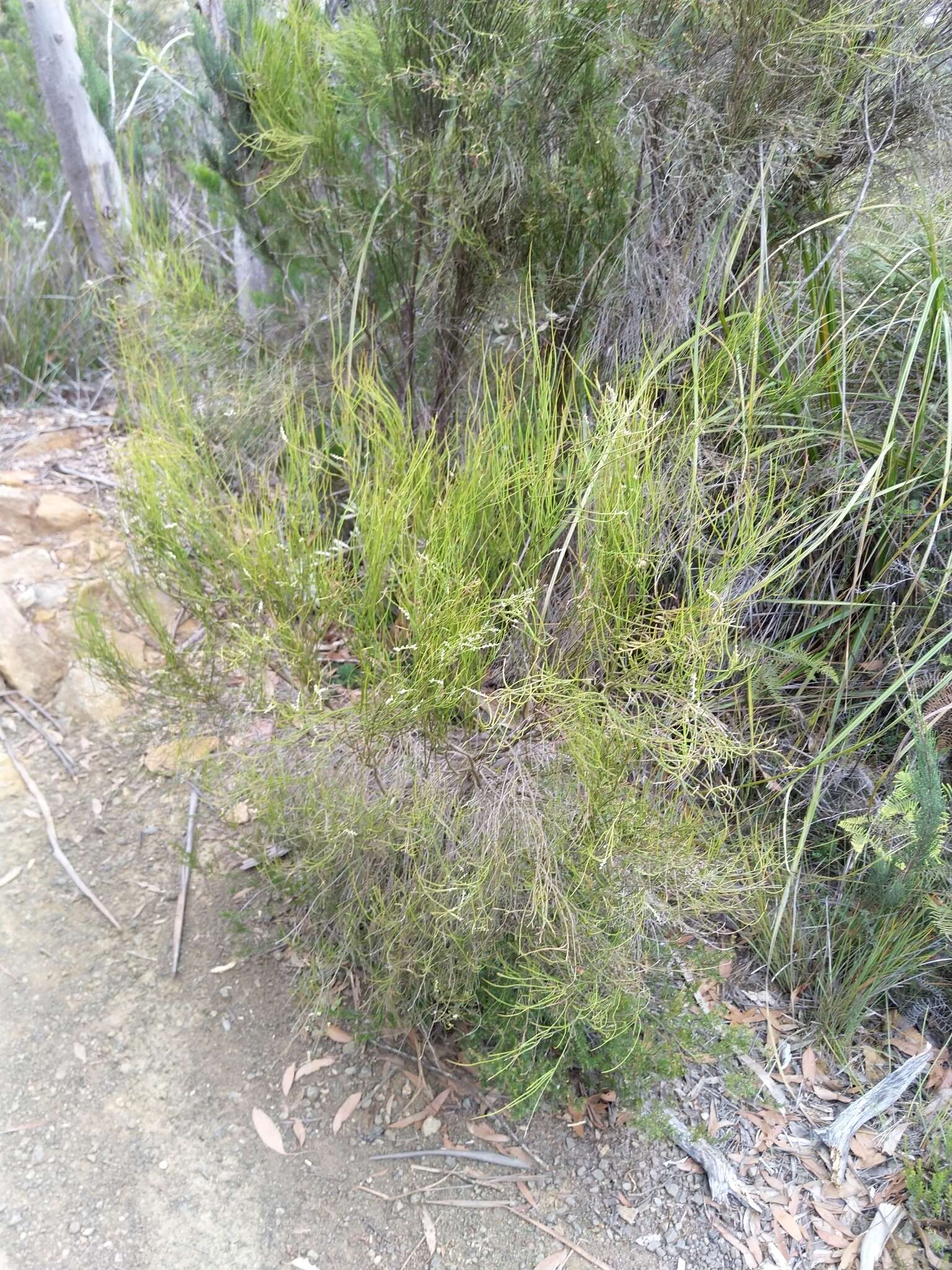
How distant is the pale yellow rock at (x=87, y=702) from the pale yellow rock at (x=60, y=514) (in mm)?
903

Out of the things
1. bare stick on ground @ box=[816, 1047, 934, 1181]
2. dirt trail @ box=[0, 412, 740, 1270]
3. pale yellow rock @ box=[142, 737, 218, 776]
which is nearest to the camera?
dirt trail @ box=[0, 412, 740, 1270]

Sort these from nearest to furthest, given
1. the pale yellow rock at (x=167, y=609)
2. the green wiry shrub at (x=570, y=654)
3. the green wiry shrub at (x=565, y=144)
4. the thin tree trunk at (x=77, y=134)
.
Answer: the green wiry shrub at (x=570, y=654), the green wiry shrub at (x=565, y=144), the pale yellow rock at (x=167, y=609), the thin tree trunk at (x=77, y=134)

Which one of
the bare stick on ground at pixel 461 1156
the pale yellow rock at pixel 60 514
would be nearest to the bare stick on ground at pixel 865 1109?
the bare stick on ground at pixel 461 1156

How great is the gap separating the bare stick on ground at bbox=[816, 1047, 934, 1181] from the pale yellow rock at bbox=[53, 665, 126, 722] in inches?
98.1

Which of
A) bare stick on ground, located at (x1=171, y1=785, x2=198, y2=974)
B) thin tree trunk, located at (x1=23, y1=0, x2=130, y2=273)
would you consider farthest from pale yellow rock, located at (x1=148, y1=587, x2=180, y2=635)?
thin tree trunk, located at (x1=23, y1=0, x2=130, y2=273)

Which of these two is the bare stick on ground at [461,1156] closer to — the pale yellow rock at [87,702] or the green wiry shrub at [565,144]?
the pale yellow rock at [87,702]

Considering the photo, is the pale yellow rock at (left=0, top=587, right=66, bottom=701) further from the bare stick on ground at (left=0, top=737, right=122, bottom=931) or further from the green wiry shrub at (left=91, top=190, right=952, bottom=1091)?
the green wiry shrub at (left=91, top=190, right=952, bottom=1091)

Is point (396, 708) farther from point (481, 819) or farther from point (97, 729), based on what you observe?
point (97, 729)

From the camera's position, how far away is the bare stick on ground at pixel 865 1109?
227cm

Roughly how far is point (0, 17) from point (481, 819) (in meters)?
10.1

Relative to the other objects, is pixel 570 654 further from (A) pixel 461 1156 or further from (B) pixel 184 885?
(B) pixel 184 885

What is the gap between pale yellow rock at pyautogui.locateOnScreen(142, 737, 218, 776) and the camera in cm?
286

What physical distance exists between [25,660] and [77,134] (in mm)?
3090

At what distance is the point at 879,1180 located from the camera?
223 cm
